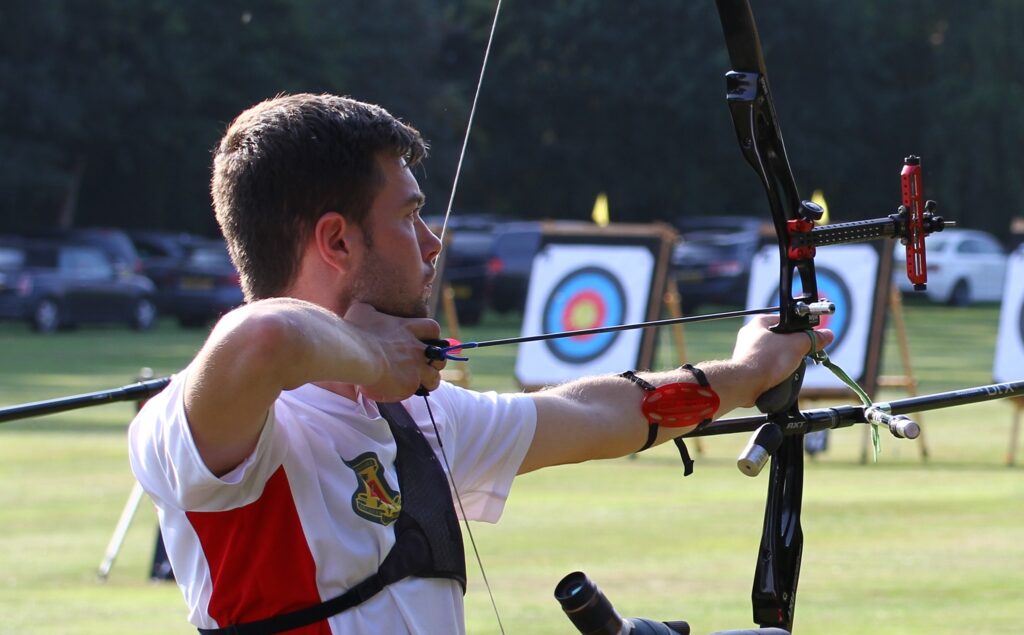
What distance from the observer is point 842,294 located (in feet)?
37.6

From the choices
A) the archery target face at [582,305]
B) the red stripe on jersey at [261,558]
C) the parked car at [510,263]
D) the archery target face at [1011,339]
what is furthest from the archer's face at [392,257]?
the parked car at [510,263]

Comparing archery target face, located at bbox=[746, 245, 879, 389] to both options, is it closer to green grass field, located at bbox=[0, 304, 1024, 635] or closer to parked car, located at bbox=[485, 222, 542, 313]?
green grass field, located at bbox=[0, 304, 1024, 635]

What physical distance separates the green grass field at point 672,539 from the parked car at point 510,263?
13.2 meters

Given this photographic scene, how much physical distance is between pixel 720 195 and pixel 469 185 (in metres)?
5.89

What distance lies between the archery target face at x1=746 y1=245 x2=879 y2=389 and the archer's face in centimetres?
856

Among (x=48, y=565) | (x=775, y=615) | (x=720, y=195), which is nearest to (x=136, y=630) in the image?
(x=48, y=565)

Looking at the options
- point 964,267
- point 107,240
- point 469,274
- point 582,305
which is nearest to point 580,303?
point 582,305

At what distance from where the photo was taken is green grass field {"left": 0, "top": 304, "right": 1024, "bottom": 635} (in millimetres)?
5793

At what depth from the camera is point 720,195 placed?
137ft

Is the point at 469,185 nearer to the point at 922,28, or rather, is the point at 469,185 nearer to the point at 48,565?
the point at 922,28

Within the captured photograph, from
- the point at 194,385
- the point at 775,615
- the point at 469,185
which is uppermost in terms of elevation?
the point at 194,385

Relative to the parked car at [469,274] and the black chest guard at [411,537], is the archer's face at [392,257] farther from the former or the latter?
the parked car at [469,274]

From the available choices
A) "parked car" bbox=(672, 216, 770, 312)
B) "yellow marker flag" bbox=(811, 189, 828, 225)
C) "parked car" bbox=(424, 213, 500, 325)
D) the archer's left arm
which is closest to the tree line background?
"parked car" bbox=(424, 213, 500, 325)

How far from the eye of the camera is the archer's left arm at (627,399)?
8.88ft
